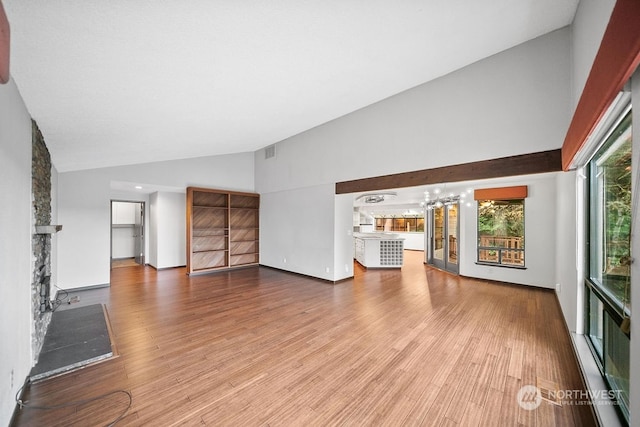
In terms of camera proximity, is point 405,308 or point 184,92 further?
point 405,308

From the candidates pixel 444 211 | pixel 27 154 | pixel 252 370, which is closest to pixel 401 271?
pixel 444 211

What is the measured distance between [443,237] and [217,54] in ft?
24.8

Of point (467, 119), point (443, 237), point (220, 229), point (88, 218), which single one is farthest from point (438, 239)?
point (88, 218)

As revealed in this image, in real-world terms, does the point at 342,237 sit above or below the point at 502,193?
below

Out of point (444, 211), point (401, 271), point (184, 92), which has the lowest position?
point (401, 271)

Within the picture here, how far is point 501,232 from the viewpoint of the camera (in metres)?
6.25

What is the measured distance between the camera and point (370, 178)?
514 centimetres

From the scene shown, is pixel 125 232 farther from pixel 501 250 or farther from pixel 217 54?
pixel 501 250

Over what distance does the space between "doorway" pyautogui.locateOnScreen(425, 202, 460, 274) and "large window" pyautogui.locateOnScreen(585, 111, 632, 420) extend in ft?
14.5

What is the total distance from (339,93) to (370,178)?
71.7 inches

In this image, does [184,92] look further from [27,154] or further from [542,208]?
[542,208]

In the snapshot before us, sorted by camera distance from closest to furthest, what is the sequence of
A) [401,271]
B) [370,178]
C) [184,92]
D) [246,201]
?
[184,92] → [370,178] → [401,271] → [246,201]

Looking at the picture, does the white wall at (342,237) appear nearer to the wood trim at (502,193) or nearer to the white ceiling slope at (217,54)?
the white ceiling slope at (217,54)
